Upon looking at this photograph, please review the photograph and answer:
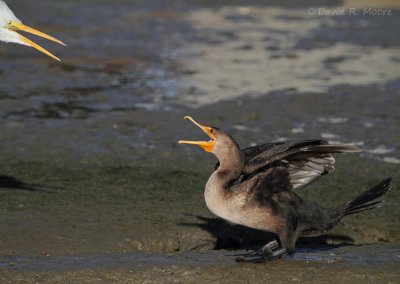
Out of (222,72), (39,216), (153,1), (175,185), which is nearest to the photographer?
(39,216)

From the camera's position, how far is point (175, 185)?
8.47 metres

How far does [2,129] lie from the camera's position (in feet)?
34.0

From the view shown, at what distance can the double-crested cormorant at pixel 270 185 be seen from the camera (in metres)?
6.23

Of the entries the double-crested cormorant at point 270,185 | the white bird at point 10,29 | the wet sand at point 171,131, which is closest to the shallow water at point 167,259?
the wet sand at point 171,131

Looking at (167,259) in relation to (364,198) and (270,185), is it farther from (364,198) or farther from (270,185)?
(364,198)

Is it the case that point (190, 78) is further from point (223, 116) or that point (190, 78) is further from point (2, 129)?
point (2, 129)

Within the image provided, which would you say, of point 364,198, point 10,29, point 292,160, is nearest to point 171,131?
point 10,29

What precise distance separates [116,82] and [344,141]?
4.25 meters

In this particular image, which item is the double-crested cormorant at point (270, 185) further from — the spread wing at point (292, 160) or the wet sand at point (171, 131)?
the wet sand at point (171, 131)

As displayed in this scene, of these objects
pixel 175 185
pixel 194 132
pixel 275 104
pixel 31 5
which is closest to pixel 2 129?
pixel 194 132

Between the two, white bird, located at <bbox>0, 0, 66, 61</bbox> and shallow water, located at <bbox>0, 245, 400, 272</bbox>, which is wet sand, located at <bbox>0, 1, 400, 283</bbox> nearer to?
shallow water, located at <bbox>0, 245, 400, 272</bbox>

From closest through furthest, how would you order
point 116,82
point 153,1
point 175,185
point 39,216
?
point 39,216 → point 175,185 → point 116,82 → point 153,1

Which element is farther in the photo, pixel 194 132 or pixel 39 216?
pixel 194 132

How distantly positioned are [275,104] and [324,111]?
25.3 inches
